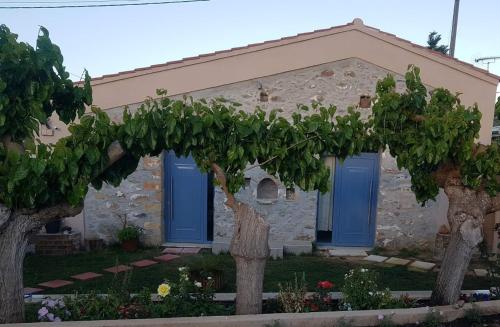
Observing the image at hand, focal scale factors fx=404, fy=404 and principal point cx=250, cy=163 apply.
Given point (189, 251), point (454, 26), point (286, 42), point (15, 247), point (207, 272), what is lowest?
point (189, 251)

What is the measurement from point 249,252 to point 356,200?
437 cm

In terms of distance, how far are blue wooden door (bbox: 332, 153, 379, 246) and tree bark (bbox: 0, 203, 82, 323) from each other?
514 cm

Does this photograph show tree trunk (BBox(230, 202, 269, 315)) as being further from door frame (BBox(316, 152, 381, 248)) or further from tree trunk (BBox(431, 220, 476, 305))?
door frame (BBox(316, 152, 381, 248))

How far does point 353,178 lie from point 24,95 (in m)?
5.71

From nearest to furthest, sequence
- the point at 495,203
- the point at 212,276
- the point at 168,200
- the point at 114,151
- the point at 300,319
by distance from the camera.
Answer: the point at 114,151, the point at 300,319, the point at 495,203, the point at 212,276, the point at 168,200

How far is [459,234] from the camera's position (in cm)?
393

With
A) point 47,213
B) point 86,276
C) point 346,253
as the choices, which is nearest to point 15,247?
point 47,213

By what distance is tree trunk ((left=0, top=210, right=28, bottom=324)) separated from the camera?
10.4 feet

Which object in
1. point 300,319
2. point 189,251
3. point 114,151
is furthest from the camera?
point 189,251

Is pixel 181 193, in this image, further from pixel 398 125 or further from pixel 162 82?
pixel 398 125

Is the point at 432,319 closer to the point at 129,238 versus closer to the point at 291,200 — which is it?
the point at 291,200

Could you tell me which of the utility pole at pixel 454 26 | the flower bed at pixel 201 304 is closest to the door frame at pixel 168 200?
the flower bed at pixel 201 304

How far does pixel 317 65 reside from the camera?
6.94 m

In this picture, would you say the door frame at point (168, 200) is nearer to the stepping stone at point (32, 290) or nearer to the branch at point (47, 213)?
the stepping stone at point (32, 290)
